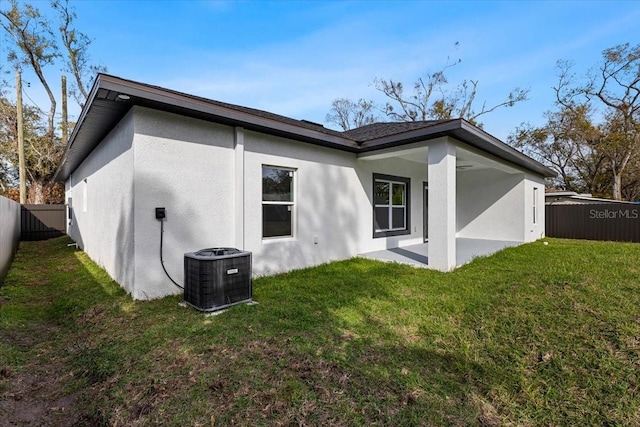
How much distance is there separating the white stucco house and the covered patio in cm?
32

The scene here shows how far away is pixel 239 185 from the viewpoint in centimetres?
536

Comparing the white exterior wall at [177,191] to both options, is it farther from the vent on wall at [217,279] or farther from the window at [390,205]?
the window at [390,205]

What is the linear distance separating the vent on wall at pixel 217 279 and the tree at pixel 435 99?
23.0 m

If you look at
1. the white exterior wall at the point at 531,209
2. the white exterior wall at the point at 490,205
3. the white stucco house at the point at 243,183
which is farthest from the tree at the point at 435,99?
the white stucco house at the point at 243,183

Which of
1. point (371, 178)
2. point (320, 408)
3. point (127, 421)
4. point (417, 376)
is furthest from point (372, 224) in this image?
point (127, 421)

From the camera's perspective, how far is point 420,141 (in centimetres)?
635

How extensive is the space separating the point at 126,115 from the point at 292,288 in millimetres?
3698

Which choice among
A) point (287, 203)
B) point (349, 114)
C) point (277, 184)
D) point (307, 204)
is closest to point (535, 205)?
point (307, 204)

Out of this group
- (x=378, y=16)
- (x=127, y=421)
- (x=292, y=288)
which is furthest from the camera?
(x=378, y=16)

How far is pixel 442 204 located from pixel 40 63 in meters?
24.5

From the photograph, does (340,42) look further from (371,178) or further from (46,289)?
(46,289)

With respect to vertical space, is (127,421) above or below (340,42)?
below

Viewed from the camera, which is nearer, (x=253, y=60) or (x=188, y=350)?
(x=188, y=350)

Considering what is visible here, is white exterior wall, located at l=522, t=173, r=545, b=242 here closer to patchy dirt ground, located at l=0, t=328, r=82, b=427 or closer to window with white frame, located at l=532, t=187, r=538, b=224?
window with white frame, located at l=532, t=187, r=538, b=224
